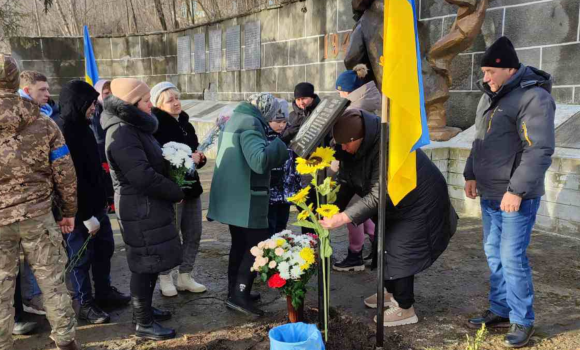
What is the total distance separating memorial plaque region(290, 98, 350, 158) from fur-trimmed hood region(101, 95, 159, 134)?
38.6 inches

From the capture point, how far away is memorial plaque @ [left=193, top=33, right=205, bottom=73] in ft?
45.7

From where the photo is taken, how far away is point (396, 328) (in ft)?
10.7

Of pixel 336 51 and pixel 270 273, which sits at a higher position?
pixel 336 51

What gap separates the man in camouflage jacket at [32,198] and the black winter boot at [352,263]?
240 cm

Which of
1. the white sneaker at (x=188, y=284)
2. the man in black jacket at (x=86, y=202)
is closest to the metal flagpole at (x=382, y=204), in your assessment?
the white sneaker at (x=188, y=284)

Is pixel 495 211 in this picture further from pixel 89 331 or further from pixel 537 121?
pixel 89 331

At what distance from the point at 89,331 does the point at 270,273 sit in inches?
54.4

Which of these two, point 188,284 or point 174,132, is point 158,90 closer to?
point 174,132

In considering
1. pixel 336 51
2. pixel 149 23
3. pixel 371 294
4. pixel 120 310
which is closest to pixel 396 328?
pixel 371 294

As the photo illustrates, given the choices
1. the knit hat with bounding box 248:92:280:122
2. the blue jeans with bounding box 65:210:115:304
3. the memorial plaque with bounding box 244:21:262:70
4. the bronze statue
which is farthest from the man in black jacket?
the memorial plaque with bounding box 244:21:262:70

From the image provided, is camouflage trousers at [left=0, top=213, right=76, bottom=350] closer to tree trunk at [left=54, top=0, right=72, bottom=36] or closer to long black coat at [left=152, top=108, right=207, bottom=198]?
long black coat at [left=152, top=108, right=207, bottom=198]

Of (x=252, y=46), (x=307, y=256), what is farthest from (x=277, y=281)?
(x=252, y=46)

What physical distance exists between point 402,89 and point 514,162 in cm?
97

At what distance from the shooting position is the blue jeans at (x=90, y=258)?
342 cm
